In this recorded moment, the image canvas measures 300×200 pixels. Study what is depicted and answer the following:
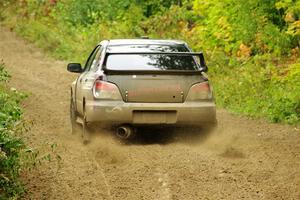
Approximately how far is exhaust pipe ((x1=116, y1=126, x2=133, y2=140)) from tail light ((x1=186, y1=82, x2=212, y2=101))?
0.90 m

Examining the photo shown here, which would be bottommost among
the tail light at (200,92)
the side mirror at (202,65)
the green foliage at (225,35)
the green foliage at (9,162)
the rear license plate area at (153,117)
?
the green foliage at (225,35)

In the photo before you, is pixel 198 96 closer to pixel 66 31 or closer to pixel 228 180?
pixel 228 180

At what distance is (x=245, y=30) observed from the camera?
1791 cm

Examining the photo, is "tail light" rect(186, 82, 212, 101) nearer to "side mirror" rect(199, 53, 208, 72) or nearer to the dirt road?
"side mirror" rect(199, 53, 208, 72)

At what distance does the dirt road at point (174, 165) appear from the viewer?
809cm

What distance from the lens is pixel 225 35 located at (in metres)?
18.8

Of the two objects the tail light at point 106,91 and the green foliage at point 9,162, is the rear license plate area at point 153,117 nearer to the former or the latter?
the tail light at point 106,91

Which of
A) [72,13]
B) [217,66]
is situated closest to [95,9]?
[72,13]

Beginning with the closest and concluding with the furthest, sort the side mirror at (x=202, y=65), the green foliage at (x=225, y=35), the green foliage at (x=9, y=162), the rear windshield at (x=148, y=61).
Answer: the green foliage at (x=9, y=162) → the rear windshield at (x=148, y=61) → the side mirror at (x=202, y=65) → the green foliage at (x=225, y=35)

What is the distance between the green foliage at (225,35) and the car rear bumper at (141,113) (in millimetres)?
3550

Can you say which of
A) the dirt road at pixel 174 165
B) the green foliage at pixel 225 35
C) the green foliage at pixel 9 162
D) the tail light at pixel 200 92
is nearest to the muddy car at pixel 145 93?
the tail light at pixel 200 92

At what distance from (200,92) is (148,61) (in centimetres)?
85

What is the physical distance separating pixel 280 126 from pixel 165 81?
360 cm

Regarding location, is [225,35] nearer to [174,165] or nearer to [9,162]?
[174,165]
